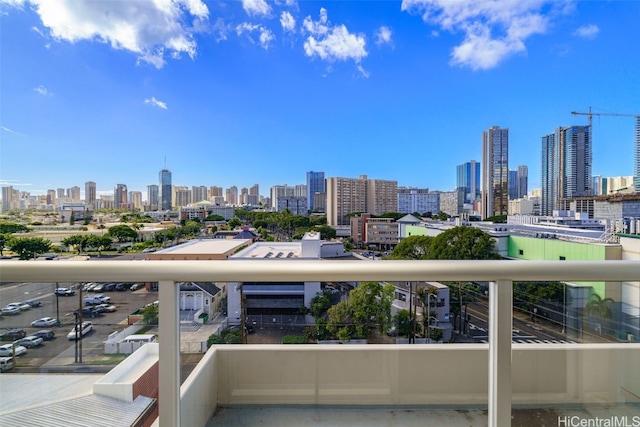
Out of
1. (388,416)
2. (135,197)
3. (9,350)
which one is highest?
(135,197)

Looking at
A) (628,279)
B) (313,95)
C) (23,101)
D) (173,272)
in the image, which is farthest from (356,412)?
(313,95)

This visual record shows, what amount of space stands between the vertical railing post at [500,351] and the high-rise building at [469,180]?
5509mm

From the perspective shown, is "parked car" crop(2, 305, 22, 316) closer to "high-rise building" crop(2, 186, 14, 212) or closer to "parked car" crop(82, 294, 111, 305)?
"parked car" crop(82, 294, 111, 305)

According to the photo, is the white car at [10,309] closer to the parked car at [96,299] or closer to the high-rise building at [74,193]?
the parked car at [96,299]

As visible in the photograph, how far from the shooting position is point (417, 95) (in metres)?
4.96

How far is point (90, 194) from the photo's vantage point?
3.96 m

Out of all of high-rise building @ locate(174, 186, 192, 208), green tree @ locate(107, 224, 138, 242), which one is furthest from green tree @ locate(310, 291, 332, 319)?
high-rise building @ locate(174, 186, 192, 208)

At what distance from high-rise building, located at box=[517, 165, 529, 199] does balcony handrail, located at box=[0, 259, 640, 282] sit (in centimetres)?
539

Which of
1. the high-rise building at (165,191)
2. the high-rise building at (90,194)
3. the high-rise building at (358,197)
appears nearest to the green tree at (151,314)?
the high-rise building at (90,194)

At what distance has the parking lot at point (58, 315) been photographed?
728mm

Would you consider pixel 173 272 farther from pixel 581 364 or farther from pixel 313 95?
pixel 313 95

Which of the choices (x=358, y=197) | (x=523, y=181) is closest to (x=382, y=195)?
(x=358, y=197)

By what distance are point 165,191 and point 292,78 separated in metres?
2.93

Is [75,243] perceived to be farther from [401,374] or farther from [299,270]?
[401,374]
